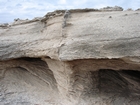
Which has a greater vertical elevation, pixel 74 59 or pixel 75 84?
pixel 74 59

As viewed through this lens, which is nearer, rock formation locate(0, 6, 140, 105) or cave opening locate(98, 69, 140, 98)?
rock formation locate(0, 6, 140, 105)

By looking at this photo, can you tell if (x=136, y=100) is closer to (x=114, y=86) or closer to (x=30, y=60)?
(x=114, y=86)

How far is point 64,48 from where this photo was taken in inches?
63.4

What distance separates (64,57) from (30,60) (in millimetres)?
991

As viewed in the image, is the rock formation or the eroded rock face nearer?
the rock formation

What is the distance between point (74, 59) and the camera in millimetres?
1590

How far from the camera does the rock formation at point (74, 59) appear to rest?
147 centimetres

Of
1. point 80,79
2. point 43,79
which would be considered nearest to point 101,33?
point 80,79

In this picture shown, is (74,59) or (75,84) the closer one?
(74,59)

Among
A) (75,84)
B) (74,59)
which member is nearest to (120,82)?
(75,84)

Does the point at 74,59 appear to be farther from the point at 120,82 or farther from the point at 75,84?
the point at 120,82

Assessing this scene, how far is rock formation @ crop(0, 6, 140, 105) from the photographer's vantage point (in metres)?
1.47

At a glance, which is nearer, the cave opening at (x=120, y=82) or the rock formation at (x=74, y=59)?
the rock formation at (x=74, y=59)

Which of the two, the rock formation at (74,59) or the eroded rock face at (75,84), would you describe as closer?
the rock formation at (74,59)
